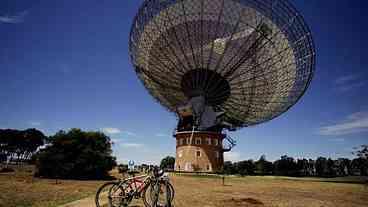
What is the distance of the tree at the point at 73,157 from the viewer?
100 ft

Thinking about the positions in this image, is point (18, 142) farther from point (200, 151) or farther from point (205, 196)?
point (205, 196)

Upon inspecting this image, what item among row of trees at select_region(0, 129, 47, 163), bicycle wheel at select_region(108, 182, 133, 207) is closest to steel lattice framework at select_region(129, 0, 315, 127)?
bicycle wheel at select_region(108, 182, 133, 207)

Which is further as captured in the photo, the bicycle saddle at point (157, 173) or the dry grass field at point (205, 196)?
the dry grass field at point (205, 196)

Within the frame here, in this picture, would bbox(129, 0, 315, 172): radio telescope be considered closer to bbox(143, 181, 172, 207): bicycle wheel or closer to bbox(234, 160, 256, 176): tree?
bbox(234, 160, 256, 176): tree

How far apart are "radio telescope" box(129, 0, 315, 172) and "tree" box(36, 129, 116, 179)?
49.2 ft

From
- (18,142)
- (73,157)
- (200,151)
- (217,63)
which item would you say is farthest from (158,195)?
(18,142)

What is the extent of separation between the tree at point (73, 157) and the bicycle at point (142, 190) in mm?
22314

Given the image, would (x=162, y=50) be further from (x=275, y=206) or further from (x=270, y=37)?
(x=275, y=206)

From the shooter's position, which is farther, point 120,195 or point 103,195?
point 103,195

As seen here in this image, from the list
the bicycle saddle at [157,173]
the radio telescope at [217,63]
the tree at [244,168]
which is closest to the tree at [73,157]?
the radio telescope at [217,63]

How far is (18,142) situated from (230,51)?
9524 centimetres

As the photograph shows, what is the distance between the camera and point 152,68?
42.3 metres

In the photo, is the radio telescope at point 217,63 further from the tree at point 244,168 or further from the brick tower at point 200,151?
the tree at point 244,168

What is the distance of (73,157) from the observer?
3119cm
